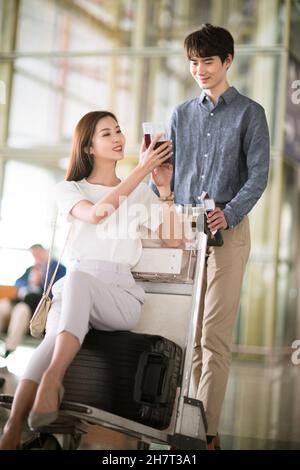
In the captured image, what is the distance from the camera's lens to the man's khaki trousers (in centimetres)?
256

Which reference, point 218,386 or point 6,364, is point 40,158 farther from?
point 218,386

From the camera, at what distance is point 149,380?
2.09 m

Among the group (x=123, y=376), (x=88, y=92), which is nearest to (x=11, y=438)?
(x=123, y=376)

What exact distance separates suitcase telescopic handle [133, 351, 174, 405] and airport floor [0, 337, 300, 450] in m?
0.40

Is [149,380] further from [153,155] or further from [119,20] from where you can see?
[119,20]

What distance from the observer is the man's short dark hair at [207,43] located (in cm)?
248

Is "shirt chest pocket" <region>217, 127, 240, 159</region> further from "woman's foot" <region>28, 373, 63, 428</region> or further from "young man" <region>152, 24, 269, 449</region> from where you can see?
"woman's foot" <region>28, 373, 63, 428</region>

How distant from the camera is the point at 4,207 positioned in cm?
652

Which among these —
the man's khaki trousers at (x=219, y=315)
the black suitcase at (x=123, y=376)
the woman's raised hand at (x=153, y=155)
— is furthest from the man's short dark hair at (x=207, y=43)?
the black suitcase at (x=123, y=376)

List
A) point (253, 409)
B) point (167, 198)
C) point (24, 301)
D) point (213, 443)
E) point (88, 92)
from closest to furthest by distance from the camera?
point (167, 198)
point (213, 443)
point (253, 409)
point (24, 301)
point (88, 92)

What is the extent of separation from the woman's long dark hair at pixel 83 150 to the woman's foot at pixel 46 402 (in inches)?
29.1

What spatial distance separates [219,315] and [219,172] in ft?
1.63
